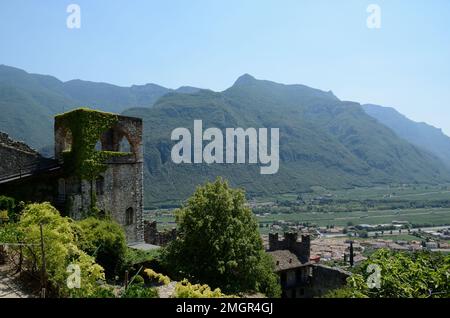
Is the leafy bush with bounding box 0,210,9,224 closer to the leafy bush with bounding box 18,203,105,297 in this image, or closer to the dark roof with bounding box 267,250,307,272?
the leafy bush with bounding box 18,203,105,297

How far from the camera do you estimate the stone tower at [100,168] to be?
25.8m

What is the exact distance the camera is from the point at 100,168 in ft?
88.4

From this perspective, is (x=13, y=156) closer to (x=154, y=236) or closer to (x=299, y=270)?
(x=154, y=236)

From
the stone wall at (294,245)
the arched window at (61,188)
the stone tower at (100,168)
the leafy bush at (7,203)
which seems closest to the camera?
the leafy bush at (7,203)

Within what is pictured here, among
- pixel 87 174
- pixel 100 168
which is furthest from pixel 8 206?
pixel 100 168

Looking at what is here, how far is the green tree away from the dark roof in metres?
12.1

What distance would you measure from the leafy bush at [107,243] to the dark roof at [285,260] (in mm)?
16586

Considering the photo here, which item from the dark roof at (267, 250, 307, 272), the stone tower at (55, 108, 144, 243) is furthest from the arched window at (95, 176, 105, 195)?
the dark roof at (267, 250, 307, 272)

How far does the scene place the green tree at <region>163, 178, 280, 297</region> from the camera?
890 inches

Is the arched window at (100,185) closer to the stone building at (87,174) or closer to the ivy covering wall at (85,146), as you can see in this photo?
the stone building at (87,174)

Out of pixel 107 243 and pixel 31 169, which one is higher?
pixel 31 169

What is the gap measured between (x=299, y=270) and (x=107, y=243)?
20.9 meters

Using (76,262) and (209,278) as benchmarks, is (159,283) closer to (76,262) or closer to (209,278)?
(209,278)

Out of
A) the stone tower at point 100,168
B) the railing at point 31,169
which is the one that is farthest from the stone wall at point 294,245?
the railing at point 31,169
